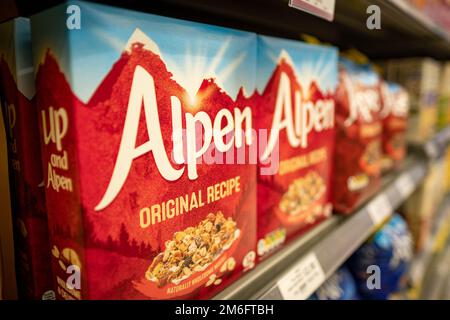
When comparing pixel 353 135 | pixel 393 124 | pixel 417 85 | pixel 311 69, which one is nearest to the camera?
pixel 311 69

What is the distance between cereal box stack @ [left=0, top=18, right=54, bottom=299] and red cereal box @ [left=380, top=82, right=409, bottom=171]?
3.22 feet

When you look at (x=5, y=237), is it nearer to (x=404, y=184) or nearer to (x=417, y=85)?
(x=404, y=184)

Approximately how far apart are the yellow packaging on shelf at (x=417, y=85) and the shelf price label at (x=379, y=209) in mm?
596

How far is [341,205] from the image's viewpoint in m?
0.88

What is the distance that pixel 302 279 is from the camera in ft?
2.10

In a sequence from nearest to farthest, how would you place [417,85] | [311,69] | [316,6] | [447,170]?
[316,6], [311,69], [417,85], [447,170]

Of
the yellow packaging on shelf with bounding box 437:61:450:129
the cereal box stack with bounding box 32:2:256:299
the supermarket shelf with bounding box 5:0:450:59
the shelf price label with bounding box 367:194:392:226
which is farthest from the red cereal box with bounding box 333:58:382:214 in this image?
the yellow packaging on shelf with bounding box 437:61:450:129

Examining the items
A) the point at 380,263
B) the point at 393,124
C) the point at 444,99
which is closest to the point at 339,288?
the point at 380,263

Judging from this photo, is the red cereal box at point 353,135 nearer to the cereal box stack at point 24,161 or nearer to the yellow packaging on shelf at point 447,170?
the cereal box stack at point 24,161

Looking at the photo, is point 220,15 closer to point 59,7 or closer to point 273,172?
point 273,172

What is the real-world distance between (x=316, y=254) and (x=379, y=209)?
368mm

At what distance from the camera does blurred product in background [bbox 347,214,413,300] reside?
99 centimetres

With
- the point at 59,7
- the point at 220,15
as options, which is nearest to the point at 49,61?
the point at 59,7
